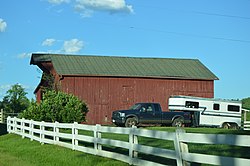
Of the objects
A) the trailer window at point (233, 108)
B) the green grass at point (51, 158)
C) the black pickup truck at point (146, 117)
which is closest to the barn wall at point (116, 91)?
the trailer window at point (233, 108)

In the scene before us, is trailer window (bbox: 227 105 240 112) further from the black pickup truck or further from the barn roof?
the barn roof

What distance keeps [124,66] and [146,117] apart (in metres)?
14.0

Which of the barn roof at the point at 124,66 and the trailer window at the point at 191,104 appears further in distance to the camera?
the barn roof at the point at 124,66

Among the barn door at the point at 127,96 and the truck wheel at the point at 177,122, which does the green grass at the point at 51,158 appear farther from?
the barn door at the point at 127,96

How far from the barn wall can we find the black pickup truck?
32.1 ft

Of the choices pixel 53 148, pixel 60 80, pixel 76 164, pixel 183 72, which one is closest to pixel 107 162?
pixel 76 164

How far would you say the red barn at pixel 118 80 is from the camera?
4113 centimetres

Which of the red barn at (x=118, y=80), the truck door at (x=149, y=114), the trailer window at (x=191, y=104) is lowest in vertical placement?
the truck door at (x=149, y=114)

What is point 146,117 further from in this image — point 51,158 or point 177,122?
point 51,158

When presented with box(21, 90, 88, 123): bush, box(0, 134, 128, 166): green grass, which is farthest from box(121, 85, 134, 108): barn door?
box(0, 134, 128, 166): green grass

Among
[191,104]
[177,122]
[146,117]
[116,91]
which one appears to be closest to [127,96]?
[116,91]

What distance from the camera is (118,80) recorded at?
4212 centimetres

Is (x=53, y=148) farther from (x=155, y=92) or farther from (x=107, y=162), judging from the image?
(x=155, y=92)

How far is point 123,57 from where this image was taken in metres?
47.3
